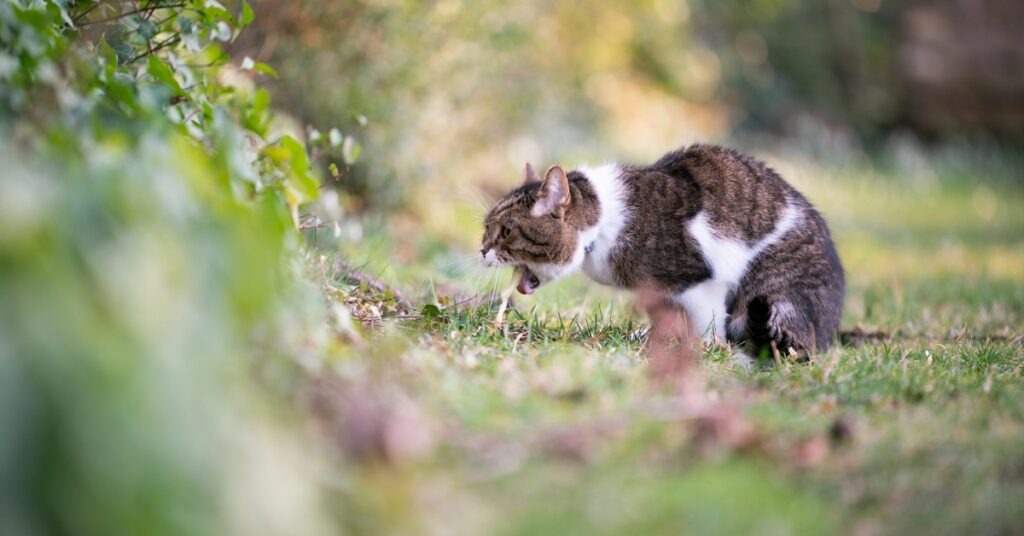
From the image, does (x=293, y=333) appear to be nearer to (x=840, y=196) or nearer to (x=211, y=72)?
(x=211, y=72)

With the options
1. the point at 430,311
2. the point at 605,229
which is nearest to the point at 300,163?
the point at 430,311

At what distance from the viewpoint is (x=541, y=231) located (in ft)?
12.5

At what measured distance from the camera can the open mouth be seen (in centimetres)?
393

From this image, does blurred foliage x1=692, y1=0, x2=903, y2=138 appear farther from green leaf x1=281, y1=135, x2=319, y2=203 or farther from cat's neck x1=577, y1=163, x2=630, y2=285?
green leaf x1=281, y1=135, x2=319, y2=203

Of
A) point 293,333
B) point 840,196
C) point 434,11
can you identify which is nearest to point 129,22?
point 293,333

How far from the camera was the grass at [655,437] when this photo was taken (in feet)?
6.68

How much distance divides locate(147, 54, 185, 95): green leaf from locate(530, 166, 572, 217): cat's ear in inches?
53.5

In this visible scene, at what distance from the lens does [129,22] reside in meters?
3.44

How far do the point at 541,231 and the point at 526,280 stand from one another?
23 centimetres

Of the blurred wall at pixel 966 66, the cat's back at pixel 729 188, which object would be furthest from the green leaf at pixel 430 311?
the blurred wall at pixel 966 66

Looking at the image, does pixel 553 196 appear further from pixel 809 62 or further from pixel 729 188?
pixel 809 62

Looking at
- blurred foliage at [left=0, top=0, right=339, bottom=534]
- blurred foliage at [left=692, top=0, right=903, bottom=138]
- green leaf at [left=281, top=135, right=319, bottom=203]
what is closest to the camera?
blurred foliage at [left=0, top=0, right=339, bottom=534]

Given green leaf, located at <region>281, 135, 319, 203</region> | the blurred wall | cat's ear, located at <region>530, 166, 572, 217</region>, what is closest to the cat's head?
cat's ear, located at <region>530, 166, 572, 217</region>

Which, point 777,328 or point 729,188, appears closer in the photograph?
point 777,328
